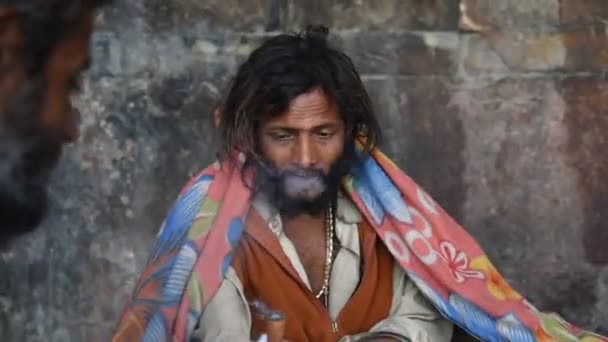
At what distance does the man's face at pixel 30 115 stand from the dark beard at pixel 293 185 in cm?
226

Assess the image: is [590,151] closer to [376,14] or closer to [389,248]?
[376,14]

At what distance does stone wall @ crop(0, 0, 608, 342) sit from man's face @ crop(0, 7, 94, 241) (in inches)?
134

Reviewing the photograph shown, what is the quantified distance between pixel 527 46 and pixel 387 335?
1742 millimetres

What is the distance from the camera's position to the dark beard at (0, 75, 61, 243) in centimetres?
288

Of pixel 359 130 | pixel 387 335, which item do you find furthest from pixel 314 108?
pixel 387 335

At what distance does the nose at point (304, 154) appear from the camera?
17.2 feet

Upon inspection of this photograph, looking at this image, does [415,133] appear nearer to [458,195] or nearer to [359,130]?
[458,195]

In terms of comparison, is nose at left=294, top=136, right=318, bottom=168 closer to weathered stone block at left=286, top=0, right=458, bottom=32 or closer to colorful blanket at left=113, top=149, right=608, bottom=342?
colorful blanket at left=113, top=149, right=608, bottom=342

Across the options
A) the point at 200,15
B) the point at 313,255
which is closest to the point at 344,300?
the point at 313,255

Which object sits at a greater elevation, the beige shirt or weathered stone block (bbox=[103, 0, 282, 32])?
weathered stone block (bbox=[103, 0, 282, 32])

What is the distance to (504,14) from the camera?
6.45 meters

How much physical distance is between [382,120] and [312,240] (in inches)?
45.1

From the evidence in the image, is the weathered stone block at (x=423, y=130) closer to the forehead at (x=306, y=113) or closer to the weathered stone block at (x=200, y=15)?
the weathered stone block at (x=200, y=15)

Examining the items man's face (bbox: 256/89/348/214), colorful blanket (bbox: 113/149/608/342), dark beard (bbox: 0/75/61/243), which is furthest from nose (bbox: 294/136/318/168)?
dark beard (bbox: 0/75/61/243)
